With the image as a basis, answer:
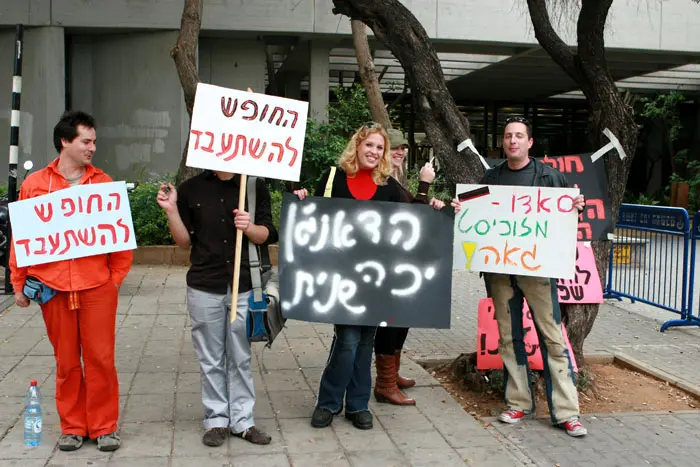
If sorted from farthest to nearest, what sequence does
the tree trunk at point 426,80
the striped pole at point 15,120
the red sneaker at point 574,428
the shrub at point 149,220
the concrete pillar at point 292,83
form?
1. the concrete pillar at point 292,83
2. the shrub at point 149,220
3. the striped pole at point 15,120
4. the tree trunk at point 426,80
5. the red sneaker at point 574,428

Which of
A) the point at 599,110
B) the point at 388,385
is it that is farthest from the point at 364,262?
the point at 599,110

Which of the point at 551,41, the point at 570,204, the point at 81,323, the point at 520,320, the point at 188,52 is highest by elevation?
the point at 188,52

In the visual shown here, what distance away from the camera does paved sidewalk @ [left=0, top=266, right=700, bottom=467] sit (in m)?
4.46

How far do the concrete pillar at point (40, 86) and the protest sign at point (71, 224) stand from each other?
40.6 feet

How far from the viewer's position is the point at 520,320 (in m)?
5.21

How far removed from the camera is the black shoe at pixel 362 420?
4.92 m

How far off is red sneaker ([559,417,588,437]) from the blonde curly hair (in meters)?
1.98

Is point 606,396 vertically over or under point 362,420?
under

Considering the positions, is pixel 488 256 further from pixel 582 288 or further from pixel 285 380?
pixel 285 380

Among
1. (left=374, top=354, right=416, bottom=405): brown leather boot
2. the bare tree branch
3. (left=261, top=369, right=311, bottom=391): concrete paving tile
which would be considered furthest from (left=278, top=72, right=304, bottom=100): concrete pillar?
(left=374, top=354, right=416, bottom=405): brown leather boot

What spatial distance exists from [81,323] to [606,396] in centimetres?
397

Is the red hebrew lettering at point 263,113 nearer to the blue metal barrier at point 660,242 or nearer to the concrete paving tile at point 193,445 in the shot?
the concrete paving tile at point 193,445

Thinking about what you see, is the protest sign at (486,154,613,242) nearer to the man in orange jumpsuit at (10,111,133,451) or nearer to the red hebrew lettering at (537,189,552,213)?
the red hebrew lettering at (537,189,552,213)

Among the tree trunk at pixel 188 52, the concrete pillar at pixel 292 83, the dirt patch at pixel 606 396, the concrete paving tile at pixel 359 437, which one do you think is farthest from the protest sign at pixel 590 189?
the concrete pillar at pixel 292 83
